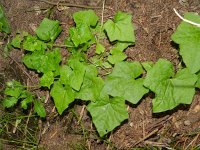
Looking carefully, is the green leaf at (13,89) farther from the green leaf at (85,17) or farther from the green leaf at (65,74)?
the green leaf at (85,17)

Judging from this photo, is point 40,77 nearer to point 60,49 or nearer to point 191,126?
point 60,49

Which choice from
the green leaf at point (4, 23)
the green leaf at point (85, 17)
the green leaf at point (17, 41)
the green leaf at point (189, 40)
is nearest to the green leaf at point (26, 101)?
the green leaf at point (17, 41)

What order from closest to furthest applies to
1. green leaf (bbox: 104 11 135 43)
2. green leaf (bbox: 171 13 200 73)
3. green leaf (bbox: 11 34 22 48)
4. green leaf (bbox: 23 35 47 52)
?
1. green leaf (bbox: 171 13 200 73)
2. green leaf (bbox: 104 11 135 43)
3. green leaf (bbox: 23 35 47 52)
4. green leaf (bbox: 11 34 22 48)

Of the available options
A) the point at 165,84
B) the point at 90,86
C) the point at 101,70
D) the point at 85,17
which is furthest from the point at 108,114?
the point at 85,17

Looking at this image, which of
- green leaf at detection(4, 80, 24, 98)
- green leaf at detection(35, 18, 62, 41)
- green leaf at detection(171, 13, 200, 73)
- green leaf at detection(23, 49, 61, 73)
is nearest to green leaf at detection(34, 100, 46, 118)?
green leaf at detection(4, 80, 24, 98)

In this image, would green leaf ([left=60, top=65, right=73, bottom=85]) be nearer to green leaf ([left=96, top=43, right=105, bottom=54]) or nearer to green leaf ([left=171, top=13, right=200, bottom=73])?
green leaf ([left=96, top=43, right=105, bottom=54])

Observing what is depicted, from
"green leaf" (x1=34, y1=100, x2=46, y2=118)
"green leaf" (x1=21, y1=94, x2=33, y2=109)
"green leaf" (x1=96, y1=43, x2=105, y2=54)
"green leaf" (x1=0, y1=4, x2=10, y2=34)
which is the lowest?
"green leaf" (x1=34, y1=100, x2=46, y2=118)
